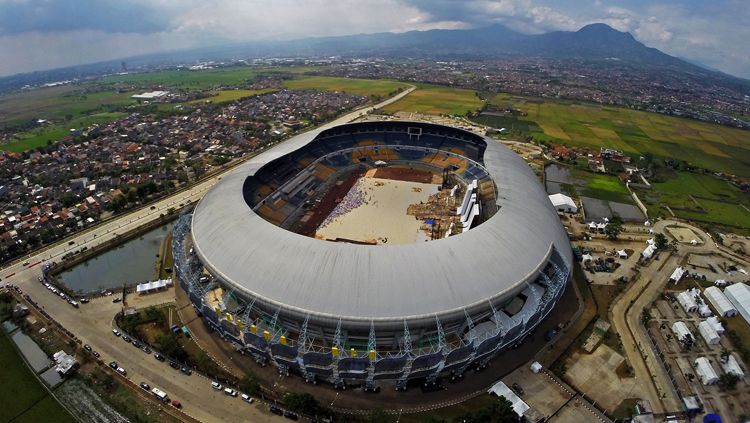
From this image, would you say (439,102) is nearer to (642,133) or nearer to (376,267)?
(642,133)

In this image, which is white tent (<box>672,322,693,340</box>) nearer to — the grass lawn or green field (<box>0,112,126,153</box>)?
green field (<box>0,112,126,153</box>)

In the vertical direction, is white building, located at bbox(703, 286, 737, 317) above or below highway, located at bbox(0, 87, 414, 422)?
below

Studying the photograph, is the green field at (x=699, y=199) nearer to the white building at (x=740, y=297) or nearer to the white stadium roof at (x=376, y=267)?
the white building at (x=740, y=297)

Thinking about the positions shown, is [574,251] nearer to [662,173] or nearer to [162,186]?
[662,173]

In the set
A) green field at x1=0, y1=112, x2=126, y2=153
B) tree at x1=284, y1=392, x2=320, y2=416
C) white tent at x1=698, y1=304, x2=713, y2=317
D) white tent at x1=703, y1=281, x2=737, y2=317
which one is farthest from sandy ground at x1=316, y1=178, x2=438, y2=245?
green field at x1=0, y1=112, x2=126, y2=153

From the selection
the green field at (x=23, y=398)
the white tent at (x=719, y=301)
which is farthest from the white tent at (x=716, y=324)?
the green field at (x=23, y=398)
